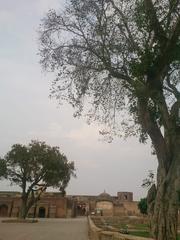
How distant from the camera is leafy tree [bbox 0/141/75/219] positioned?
45.7m

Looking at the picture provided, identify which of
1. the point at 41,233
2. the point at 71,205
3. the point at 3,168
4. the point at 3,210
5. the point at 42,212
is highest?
the point at 3,168

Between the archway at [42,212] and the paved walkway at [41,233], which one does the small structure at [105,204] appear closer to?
the archway at [42,212]

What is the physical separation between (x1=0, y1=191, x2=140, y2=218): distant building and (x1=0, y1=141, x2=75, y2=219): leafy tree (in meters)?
28.2

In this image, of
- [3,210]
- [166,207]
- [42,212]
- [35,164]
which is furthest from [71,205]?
[166,207]

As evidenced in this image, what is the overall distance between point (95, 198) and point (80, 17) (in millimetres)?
76215

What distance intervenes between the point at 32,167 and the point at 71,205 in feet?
117

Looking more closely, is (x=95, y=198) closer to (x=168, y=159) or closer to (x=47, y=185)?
(x=47, y=185)

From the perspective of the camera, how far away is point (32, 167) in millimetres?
45781

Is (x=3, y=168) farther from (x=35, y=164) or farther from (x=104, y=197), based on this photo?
(x=104, y=197)

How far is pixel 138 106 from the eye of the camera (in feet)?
40.3

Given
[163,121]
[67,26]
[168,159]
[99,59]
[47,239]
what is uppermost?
[67,26]

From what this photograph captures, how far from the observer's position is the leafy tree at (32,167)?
4572 cm

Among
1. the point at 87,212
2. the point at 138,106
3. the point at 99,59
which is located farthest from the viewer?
the point at 87,212

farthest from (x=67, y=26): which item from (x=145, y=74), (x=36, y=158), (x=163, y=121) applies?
(x=36, y=158)
